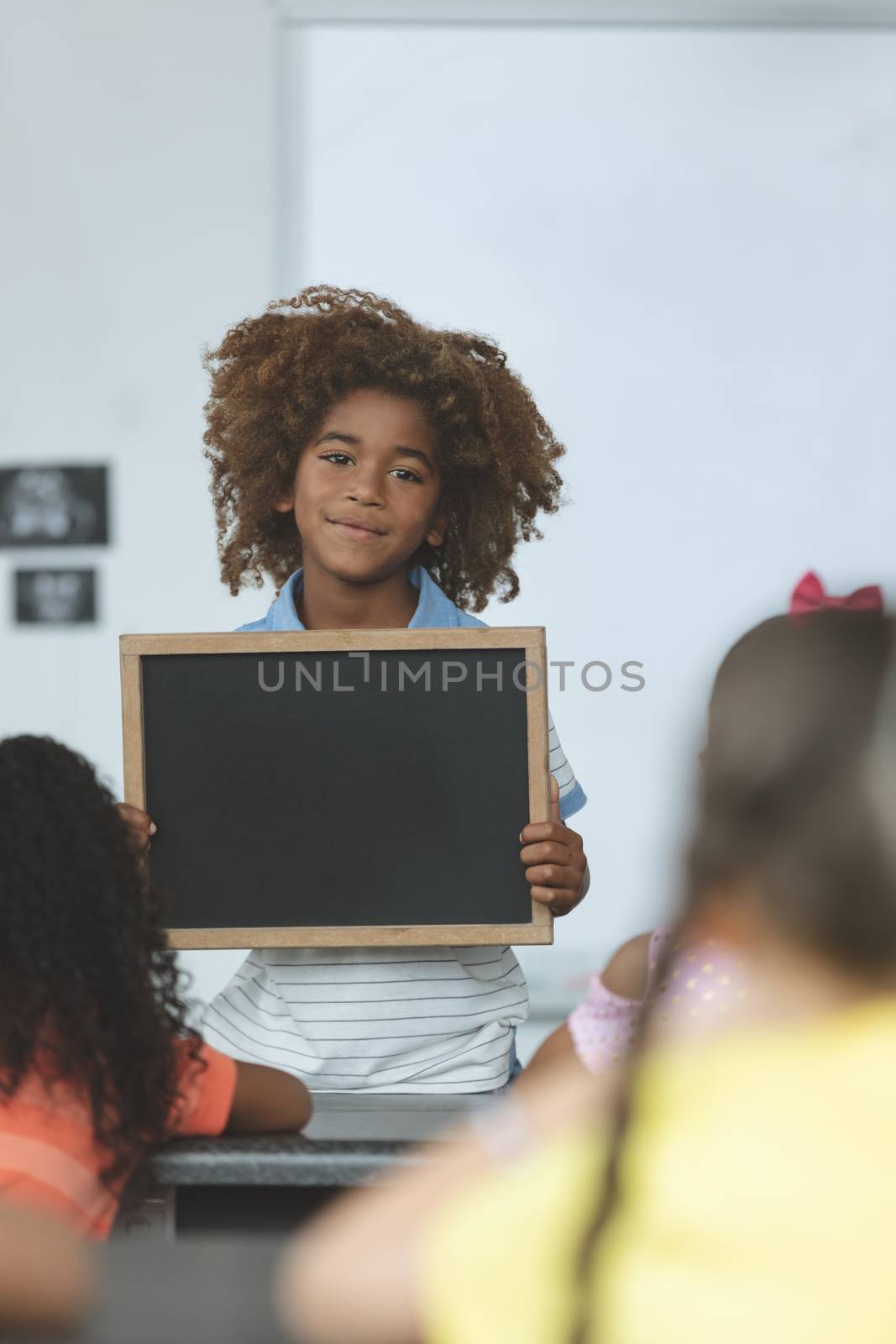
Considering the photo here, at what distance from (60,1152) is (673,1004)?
1.74 ft

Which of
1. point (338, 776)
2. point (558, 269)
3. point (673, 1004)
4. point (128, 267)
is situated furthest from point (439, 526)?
point (128, 267)

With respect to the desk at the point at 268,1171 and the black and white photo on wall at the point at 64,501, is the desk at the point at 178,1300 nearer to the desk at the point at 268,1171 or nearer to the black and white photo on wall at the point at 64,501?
the desk at the point at 268,1171

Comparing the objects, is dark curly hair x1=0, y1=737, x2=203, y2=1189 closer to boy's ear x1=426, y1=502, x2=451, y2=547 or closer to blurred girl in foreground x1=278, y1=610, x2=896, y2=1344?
blurred girl in foreground x1=278, y1=610, x2=896, y2=1344

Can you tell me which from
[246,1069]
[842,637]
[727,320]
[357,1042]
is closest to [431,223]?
[727,320]

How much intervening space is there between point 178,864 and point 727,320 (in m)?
1.91

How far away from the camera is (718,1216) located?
515 millimetres

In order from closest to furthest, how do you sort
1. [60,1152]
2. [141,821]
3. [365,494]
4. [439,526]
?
[60,1152], [141,821], [365,494], [439,526]

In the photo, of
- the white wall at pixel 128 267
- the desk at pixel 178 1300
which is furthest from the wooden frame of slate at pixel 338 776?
the white wall at pixel 128 267

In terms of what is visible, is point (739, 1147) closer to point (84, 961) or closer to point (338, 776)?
point (84, 961)

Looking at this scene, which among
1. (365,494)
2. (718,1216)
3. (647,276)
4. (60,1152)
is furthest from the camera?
(647,276)

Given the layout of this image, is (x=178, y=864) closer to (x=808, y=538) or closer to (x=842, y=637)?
Answer: (x=842, y=637)

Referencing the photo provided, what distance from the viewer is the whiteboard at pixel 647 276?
2781 mm

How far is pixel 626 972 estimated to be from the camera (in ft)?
2.93

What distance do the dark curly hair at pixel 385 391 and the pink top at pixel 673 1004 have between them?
0.78 m
